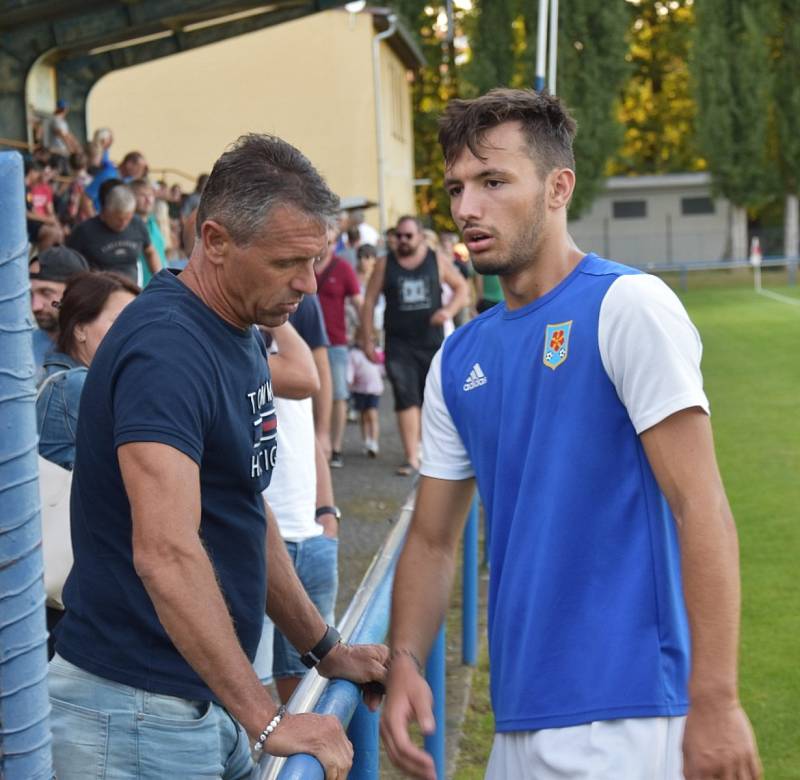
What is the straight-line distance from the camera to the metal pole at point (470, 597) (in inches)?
260

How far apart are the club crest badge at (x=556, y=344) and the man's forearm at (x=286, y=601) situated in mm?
772

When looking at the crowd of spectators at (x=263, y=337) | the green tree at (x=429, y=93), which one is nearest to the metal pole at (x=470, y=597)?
the crowd of spectators at (x=263, y=337)

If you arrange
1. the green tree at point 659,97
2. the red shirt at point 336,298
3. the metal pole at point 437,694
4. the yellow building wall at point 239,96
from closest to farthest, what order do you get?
the metal pole at point 437,694, the red shirt at point 336,298, the yellow building wall at point 239,96, the green tree at point 659,97

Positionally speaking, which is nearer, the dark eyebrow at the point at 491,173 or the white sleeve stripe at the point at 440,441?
the dark eyebrow at the point at 491,173

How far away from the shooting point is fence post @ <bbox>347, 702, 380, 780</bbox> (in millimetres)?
2688

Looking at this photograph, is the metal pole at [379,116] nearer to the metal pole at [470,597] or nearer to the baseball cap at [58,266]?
the metal pole at [470,597]

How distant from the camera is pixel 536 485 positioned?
2691 mm

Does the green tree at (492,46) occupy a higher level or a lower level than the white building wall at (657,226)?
higher

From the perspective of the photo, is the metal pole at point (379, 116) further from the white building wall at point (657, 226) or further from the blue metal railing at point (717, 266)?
the white building wall at point (657, 226)

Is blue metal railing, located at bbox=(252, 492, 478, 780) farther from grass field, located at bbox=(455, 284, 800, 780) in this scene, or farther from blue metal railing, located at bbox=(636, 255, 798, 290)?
blue metal railing, located at bbox=(636, 255, 798, 290)

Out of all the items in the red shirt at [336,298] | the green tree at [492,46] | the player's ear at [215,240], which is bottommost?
the red shirt at [336,298]

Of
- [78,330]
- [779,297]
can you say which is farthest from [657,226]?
[78,330]

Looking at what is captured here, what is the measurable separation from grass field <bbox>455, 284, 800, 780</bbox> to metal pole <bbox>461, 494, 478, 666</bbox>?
12 centimetres

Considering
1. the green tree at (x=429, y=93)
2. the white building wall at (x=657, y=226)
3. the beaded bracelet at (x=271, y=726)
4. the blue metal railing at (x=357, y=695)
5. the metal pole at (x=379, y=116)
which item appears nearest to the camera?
the blue metal railing at (x=357, y=695)
